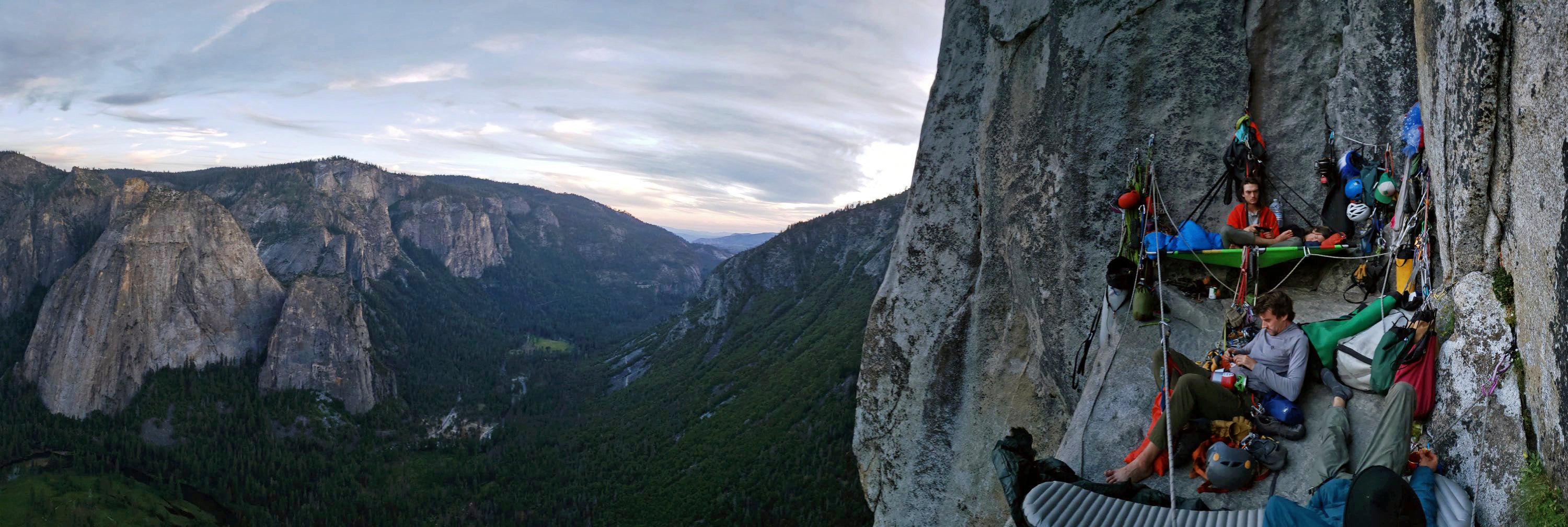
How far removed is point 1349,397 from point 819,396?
61.2 meters

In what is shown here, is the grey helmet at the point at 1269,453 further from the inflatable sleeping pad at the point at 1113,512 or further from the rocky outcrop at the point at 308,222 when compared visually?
the rocky outcrop at the point at 308,222

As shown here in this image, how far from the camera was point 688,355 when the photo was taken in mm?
127688

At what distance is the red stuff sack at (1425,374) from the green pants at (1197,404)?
1.22m

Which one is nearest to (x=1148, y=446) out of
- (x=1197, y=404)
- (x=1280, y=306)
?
(x=1197, y=404)

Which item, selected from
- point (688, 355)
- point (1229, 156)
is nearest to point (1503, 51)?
point (1229, 156)

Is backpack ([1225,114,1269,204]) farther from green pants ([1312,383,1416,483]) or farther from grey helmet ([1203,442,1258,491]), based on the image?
grey helmet ([1203,442,1258,491])

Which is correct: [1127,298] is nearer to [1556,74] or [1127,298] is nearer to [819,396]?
[1556,74]

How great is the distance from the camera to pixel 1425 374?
5328 mm

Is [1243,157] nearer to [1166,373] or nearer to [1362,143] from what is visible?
[1362,143]

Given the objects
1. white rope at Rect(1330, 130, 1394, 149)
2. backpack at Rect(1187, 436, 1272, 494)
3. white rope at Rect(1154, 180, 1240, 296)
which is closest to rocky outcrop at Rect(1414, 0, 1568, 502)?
backpack at Rect(1187, 436, 1272, 494)

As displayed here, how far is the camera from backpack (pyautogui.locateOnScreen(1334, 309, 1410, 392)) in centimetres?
558

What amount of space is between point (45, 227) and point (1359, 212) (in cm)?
16023

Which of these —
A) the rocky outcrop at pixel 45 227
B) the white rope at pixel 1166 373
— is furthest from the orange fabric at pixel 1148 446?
the rocky outcrop at pixel 45 227

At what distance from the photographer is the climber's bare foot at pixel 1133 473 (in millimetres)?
6148
